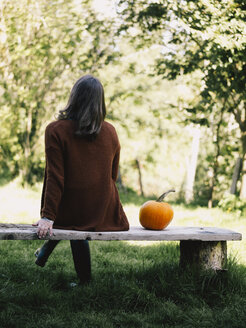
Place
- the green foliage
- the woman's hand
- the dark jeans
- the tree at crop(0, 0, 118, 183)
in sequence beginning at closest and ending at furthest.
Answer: the woman's hand, the dark jeans, the green foliage, the tree at crop(0, 0, 118, 183)

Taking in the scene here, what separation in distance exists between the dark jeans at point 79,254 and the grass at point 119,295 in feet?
0.43

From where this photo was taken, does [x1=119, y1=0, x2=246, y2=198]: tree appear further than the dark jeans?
Yes

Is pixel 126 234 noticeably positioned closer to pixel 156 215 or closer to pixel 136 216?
pixel 156 215

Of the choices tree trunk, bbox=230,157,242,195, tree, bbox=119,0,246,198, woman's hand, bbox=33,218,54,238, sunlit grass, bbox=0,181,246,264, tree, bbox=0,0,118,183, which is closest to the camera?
woman's hand, bbox=33,218,54,238

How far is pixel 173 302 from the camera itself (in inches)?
134

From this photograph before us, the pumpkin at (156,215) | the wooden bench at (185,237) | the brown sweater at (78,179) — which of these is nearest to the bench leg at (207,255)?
the wooden bench at (185,237)

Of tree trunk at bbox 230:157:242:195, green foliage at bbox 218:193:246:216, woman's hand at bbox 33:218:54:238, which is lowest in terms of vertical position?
tree trunk at bbox 230:157:242:195

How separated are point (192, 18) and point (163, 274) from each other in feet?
14.4

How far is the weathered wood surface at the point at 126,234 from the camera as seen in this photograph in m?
3.00

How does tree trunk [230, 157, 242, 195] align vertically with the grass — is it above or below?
below

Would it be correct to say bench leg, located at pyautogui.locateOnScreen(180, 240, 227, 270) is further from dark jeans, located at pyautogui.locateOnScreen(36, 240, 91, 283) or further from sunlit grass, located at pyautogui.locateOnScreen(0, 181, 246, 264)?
sunlit grass, located at pyautogui.locateOnScreen(0, 181, 246, 264)

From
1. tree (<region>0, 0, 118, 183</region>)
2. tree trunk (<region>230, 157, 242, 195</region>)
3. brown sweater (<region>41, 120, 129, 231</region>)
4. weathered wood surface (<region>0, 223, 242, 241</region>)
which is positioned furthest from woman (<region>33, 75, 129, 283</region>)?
tree trunk (<region>230, 157, 242, 195</region>)

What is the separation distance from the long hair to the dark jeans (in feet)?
3.13

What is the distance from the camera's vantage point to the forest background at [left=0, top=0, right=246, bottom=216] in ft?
22.9
